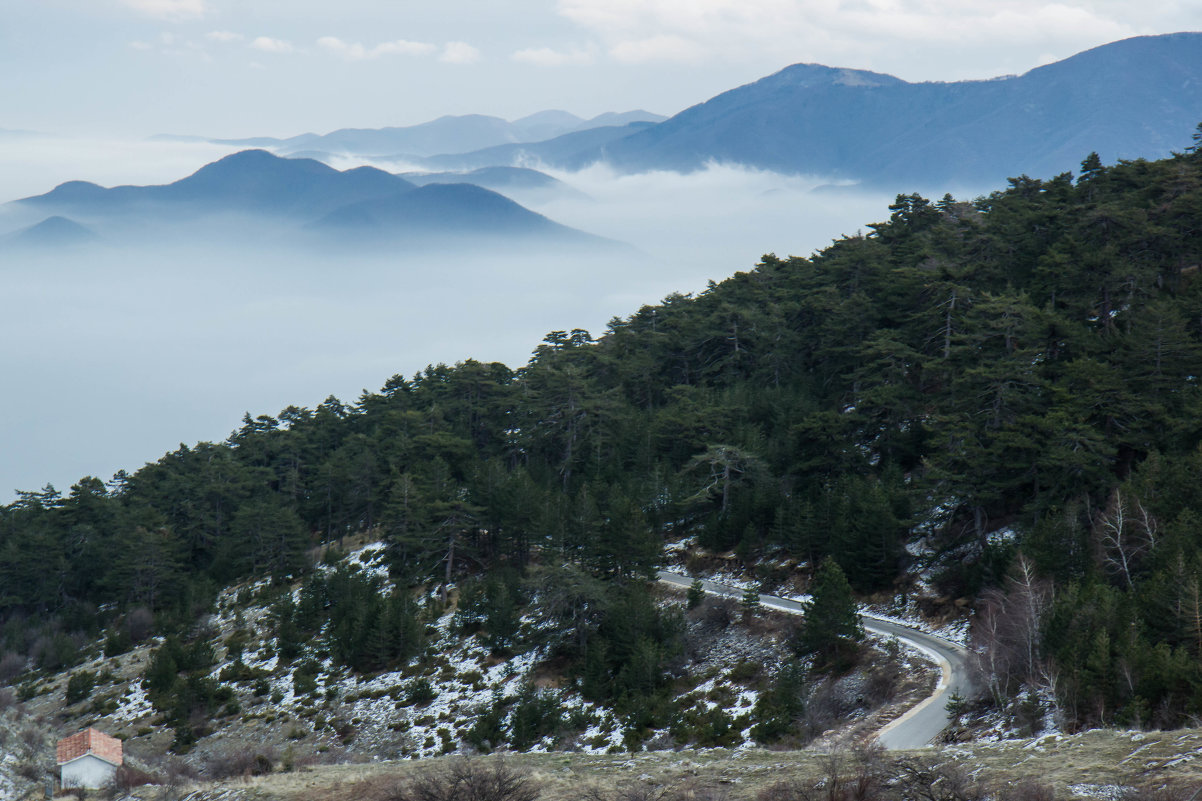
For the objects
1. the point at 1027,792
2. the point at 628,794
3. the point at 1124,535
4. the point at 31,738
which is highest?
the point at 1124,535

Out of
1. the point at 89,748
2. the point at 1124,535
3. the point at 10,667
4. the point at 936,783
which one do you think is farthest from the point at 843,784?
the point at 10,667

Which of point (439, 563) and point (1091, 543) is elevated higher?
point (1091, 543)

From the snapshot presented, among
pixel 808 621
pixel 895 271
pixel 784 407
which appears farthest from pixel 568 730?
pixel 895 271

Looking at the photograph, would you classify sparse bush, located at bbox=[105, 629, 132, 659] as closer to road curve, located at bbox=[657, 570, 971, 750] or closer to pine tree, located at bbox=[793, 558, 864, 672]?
road curve, located at bbox=[657, 570, 971, 750]

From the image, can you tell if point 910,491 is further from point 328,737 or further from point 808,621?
point 328,737

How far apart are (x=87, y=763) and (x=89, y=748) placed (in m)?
0.51

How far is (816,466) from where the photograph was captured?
48844 mm

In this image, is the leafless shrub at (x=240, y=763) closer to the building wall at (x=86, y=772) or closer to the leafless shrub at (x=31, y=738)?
the building wall at (x=86, y=772)

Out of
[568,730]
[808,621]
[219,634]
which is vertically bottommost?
[219,634]

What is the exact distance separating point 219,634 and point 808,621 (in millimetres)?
40110

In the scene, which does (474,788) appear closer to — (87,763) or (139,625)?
(87,763)

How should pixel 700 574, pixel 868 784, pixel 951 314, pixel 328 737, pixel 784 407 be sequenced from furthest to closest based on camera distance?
pixel 784 407 < pixel 951 314 < pixel 700 574 < pixel 328 737 < pixel 868 784

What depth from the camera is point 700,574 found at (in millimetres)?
48094

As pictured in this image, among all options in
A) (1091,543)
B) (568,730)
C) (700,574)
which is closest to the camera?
(1091,543)
